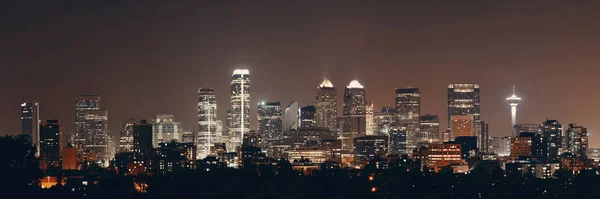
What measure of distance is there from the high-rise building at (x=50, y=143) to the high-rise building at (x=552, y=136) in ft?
217

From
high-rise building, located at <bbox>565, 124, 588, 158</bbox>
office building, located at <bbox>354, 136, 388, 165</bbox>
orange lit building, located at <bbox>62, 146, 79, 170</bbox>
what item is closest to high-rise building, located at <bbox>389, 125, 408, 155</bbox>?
office building, located at <bbox>354, 136, 388, 165</bbox>

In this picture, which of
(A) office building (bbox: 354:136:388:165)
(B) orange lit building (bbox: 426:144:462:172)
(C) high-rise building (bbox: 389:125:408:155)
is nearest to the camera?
(B) orange lit building (bbox: 426:144:462:172)

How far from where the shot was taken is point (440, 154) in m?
161

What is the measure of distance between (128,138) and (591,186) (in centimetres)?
11299

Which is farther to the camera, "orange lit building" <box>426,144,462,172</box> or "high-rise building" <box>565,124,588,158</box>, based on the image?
"high-rise building" <box>565,124,588,158</box>

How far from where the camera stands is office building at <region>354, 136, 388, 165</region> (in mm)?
175050

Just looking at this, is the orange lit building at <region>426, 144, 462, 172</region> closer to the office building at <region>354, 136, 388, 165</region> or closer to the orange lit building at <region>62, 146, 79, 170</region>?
the office building at <region>354, 136, 388, 165</region>

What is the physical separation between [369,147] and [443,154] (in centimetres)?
1989

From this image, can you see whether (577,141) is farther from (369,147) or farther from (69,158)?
(69,158)

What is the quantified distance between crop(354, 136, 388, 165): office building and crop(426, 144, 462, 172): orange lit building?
11.7 metres

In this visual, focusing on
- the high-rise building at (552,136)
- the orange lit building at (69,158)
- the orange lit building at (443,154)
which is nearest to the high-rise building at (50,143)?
the orange lit building at (69,158)

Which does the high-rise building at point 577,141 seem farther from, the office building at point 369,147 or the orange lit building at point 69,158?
the orange lit building at point 69,158

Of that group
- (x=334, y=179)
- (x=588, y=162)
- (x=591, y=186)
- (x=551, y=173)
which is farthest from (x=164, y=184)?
(x=588, y=162)

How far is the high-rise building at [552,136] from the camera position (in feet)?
578
